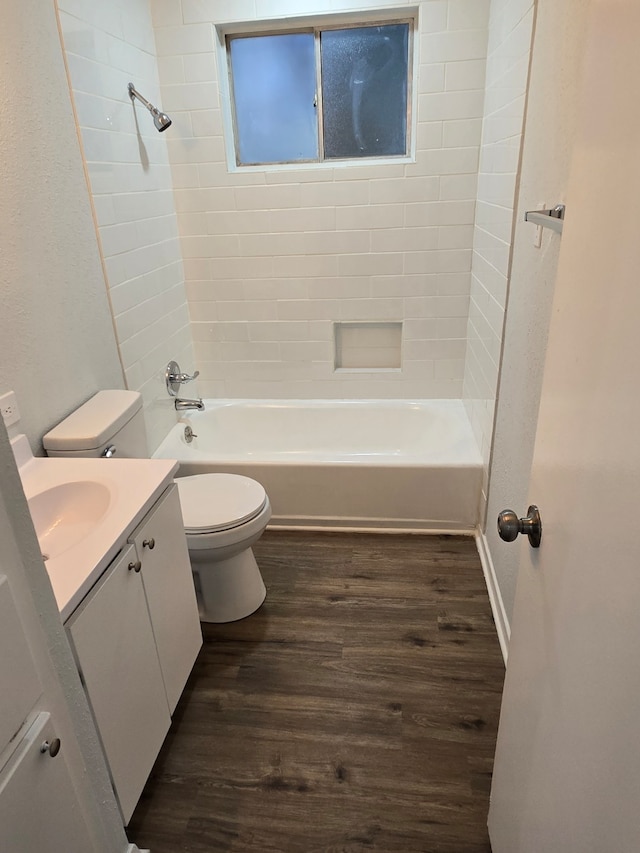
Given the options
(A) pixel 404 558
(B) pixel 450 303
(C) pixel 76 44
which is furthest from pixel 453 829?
(C) pixel 76 44

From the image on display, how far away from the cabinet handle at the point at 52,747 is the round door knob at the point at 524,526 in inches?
29.7

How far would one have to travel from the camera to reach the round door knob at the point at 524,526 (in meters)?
0.88

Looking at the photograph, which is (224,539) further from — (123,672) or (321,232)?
(321,232)

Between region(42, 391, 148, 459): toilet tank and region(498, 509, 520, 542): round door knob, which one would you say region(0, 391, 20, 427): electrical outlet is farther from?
region(498, 509, 520, 542): round door knob

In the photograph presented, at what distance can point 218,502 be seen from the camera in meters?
1.99

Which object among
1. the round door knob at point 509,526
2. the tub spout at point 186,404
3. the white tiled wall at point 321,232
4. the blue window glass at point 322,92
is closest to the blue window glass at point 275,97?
the blue window glass at point 322,92

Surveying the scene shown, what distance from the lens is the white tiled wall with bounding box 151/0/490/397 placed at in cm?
241

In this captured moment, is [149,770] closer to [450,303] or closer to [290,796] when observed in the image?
[290,796]

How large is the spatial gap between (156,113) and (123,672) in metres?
2.05

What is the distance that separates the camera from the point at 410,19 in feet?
7.89

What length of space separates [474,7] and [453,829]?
2.93m

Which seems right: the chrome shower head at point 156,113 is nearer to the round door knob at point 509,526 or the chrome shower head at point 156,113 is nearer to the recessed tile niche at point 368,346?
the recessed tile niche at point 368,346

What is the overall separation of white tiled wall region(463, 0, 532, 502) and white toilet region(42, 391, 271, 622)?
1026 millimetres

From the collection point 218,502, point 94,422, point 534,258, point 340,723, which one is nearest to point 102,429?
point 94,422
